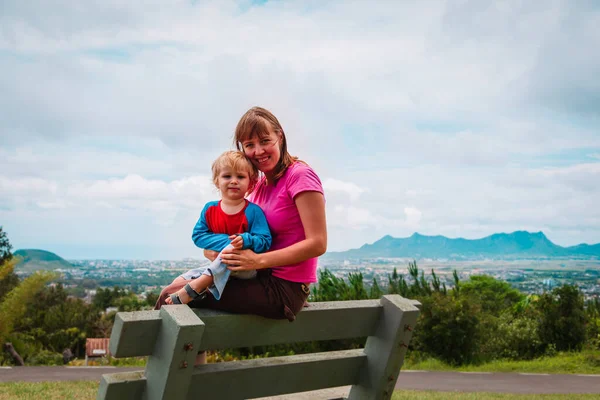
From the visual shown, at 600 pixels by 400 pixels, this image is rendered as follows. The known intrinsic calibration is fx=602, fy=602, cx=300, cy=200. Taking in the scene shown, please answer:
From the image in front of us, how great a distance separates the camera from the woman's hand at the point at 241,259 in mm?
2760

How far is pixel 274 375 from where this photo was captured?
2883 mm

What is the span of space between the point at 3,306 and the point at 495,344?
1828cm

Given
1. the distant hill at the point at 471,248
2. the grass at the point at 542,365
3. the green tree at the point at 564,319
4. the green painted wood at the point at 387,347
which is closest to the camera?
the green painted wood at the point at 387,347

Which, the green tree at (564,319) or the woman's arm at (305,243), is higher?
the woman's arm at (305,243)

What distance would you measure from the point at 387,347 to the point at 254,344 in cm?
78

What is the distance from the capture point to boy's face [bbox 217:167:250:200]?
10.1 feet

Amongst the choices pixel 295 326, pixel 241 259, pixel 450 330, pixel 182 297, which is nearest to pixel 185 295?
pixel 182 297

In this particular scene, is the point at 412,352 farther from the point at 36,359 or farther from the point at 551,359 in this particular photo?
the point at 36,359

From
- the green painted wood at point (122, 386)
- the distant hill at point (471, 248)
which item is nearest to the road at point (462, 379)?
the green painted wood at point (122, 386)

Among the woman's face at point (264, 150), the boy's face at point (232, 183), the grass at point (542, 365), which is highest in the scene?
the woman's face at point (264, 150)

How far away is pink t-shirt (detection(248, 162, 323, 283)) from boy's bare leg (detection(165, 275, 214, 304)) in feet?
Result: 1.34

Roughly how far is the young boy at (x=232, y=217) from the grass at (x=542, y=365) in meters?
9.80

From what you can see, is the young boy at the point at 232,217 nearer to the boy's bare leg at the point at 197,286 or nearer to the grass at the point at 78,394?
the boy's bare leg at the point at 197,286

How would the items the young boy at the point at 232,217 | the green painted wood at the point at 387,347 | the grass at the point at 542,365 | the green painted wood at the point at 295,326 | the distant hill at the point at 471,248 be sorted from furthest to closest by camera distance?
the distant hill at the point at 471,248 → the grass at the point at 542,365 → the green painted wood at the point at 387,347 → the young boy at the point at 232,217 → the green painted wood at the point at 295,326
